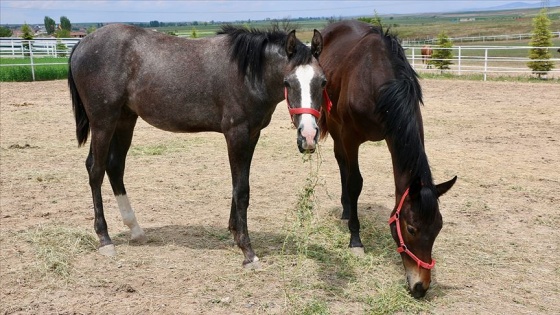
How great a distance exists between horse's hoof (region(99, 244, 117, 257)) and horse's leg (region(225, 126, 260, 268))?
109cm

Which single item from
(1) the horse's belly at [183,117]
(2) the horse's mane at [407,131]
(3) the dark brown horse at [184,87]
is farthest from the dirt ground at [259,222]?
(1) the horse's belly at [183,117]

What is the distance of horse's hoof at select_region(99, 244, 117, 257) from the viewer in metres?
4.52

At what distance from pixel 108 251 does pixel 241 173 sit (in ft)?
4.52

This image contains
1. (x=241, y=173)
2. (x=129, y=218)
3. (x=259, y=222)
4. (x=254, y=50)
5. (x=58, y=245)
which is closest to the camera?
(x=254, y=50)

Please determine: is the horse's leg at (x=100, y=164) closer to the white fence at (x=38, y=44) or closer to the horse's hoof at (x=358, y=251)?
the horse's hoof at (x=358, y=251)

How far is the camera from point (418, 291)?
3.64 meters

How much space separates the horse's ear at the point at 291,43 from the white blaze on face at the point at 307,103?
0.16 m

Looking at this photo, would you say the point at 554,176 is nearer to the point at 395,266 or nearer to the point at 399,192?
the point at 395,266

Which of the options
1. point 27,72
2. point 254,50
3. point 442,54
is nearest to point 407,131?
point 254,50

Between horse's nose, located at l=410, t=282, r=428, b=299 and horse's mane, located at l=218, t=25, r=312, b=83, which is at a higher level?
horse's mane, located at l=218, t=25, r=312, b=83

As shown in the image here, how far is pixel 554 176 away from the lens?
6.72 m

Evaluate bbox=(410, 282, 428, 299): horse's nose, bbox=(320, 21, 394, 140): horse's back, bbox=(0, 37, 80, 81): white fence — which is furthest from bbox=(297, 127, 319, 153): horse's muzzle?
bbox=(0, 37, 80, 81): white fence

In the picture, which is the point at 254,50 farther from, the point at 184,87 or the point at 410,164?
the point at 410,164

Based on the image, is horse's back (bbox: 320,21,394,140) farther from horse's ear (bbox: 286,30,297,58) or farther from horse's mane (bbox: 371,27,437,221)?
horse's ear (bbox: 286,30,297,58)
